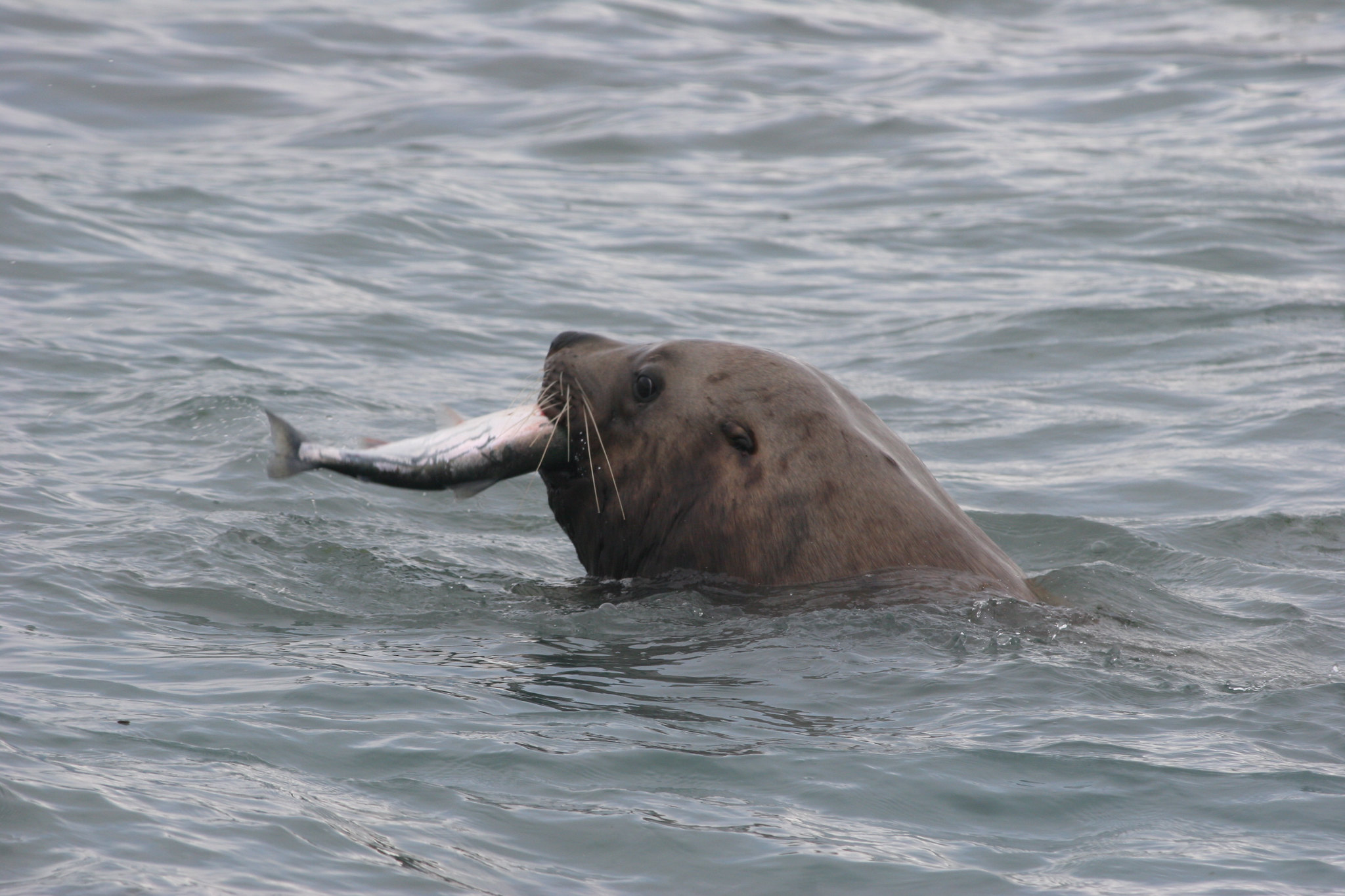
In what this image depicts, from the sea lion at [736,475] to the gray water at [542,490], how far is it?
0.24m

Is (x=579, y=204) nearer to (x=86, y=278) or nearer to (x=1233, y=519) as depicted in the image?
(x=86, y=278)

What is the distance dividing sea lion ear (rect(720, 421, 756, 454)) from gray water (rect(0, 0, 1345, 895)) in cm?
54

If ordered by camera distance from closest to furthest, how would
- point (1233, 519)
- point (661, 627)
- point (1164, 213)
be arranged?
1. point (661, 627)
2. point (1233, 519)
3. point (1164, 213)

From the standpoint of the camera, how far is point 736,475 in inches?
237

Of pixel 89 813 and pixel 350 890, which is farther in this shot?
pixel 89 813

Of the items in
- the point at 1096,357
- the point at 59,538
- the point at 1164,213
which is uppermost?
the point at 1164,213

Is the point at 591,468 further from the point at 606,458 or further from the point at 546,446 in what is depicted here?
the point at 546,446

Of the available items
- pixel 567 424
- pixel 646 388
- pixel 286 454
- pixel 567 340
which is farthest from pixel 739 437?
pixel 286 454

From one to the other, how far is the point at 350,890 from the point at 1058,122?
51.4ft

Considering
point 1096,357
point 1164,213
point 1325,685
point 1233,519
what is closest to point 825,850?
point 1325,685

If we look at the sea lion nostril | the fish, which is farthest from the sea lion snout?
the fish

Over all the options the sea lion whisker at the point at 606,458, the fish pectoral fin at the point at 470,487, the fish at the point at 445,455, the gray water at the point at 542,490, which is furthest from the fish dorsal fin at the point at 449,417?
the gray water at the point at 542,490

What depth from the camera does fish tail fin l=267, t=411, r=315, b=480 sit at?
6.02 m

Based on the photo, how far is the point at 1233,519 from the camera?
26.1 ft
